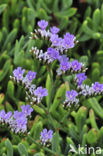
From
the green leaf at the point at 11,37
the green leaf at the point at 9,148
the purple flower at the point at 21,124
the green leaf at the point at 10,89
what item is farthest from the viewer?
the green leaf at the point at 11,37

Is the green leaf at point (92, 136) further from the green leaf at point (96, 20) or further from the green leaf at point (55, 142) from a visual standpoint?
the green leaf at point (96, 20)

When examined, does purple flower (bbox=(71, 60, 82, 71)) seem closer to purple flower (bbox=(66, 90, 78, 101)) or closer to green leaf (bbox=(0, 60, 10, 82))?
purple flower (bbox=(66, 90, 78, 101))

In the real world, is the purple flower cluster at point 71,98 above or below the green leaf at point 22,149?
above

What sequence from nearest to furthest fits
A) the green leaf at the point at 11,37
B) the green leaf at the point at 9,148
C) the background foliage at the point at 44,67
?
the green leaf at the point at 9,148
the background foliage at the point at 44,67
the green leaf at the point at 11,37

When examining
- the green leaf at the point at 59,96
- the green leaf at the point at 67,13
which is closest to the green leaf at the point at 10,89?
the green leaf at the point at 59,96

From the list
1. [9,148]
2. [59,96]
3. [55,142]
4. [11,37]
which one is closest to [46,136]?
[55,142]

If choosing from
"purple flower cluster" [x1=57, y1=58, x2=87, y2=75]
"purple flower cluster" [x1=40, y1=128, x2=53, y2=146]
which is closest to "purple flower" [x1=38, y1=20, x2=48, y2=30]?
"purple flower cluster" [x1=57, y1=58, x2=87, y2=75]
